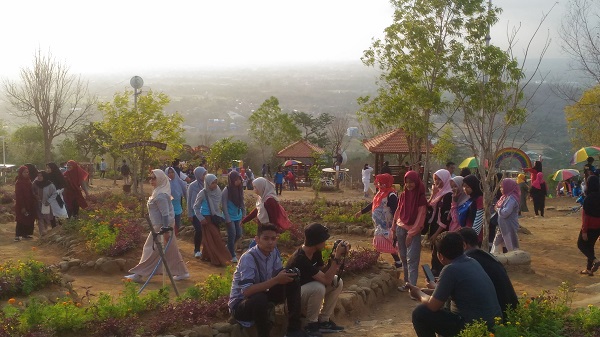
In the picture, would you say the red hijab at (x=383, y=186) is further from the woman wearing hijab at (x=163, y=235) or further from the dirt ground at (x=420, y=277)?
the woman wearing hijab at (x=163, y=235)

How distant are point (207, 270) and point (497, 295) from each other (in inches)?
232

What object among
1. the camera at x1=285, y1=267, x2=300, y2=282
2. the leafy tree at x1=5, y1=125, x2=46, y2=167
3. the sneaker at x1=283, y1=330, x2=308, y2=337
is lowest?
the leafy tree at x1=5, y1=125, x2=46, y2=167

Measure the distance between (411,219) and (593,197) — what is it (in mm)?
3474

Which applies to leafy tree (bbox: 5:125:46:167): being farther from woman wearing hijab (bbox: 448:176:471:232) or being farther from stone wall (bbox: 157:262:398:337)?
woman wearing hijab (bbox: 448:176:471:232)

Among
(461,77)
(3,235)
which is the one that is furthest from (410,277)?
(3,235)

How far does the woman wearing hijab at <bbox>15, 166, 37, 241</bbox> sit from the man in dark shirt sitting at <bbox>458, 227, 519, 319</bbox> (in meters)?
10.7

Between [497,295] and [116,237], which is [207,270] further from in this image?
[497,295]

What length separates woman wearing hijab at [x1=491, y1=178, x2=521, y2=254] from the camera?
10.3m

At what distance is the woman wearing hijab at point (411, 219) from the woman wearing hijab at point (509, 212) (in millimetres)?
2437

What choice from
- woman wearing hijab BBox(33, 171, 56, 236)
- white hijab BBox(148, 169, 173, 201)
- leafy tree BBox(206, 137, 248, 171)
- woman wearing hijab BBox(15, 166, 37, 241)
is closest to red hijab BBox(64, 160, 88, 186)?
woman wearing hijab BBox(33, 171, 56, 236)

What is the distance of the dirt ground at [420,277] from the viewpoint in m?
7.70

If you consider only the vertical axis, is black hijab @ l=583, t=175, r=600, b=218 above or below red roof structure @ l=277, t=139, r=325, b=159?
above

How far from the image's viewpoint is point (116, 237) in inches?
456

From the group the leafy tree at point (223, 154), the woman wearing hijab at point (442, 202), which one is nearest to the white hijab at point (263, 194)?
the woman wearing hijab at point (442, 202)
